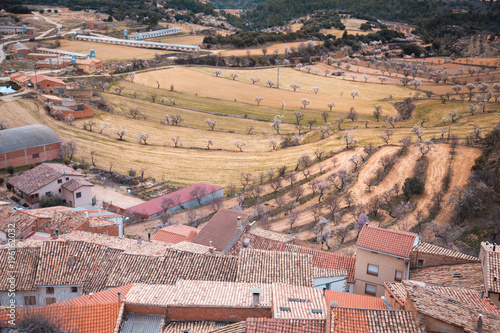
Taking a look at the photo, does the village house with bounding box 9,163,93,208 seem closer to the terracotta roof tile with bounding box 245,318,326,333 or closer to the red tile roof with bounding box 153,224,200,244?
the red tile roof with bounding box 153,224,200,244

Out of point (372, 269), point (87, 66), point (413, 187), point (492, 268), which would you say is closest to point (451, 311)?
point (492, 268)

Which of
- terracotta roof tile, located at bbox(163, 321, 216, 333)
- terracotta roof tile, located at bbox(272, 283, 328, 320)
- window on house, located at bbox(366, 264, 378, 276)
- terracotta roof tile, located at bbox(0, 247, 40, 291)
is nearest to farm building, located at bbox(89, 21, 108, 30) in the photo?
terracotta roof tile, located at bbox(0, 247, 40, 291)

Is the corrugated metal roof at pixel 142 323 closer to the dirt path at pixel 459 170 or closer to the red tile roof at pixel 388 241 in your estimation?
the red tile roof at pixel 388 241

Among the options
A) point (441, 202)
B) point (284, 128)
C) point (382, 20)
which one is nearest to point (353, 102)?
point (284, 128)

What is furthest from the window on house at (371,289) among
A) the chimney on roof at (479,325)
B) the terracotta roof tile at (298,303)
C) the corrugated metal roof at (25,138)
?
the corrugated metal roof at (25,138)

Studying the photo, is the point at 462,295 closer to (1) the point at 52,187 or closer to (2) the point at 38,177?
(1) the point at 52,187
